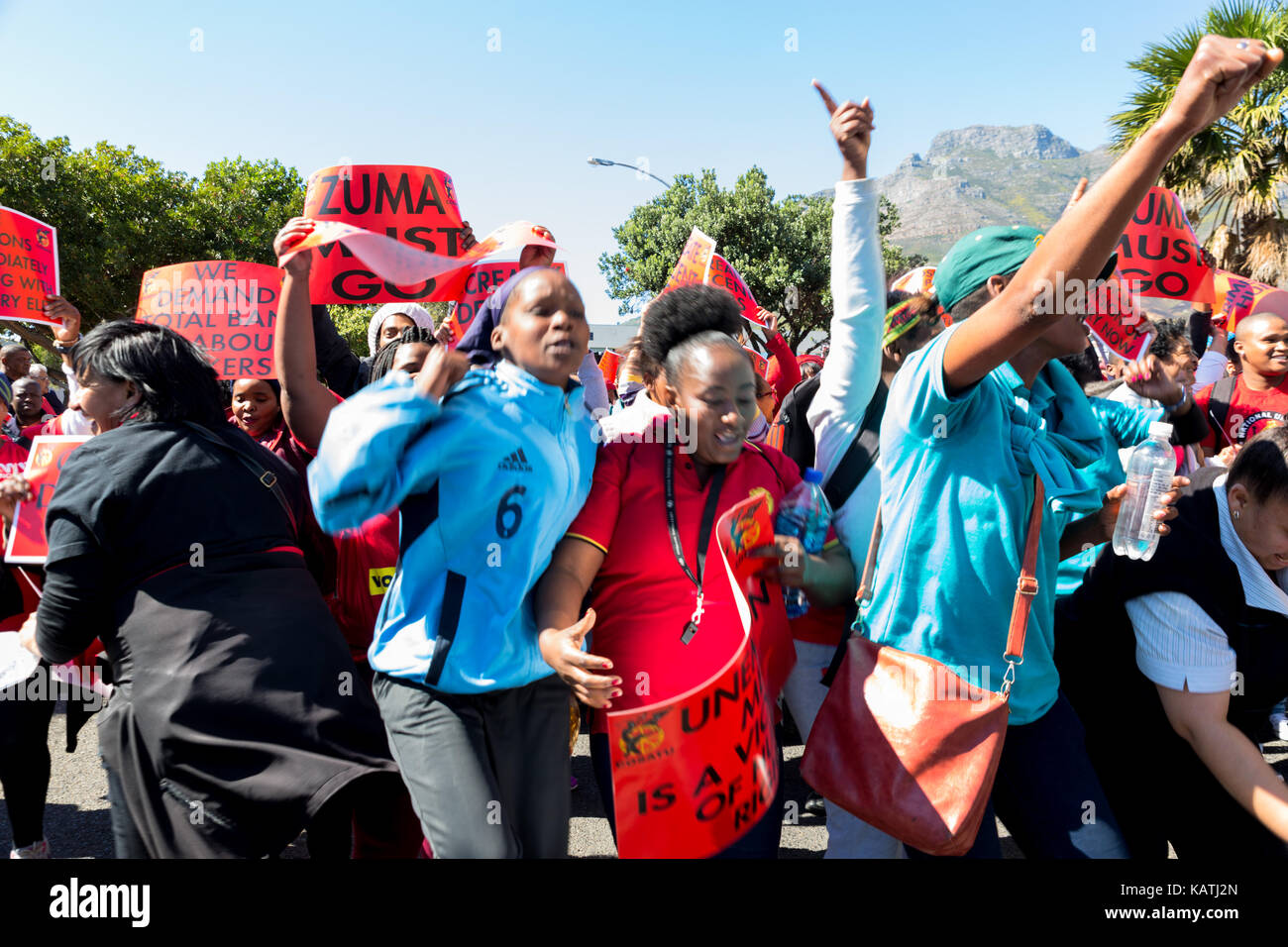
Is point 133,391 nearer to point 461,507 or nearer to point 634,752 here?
point 461,507

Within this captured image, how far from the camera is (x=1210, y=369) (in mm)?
6078

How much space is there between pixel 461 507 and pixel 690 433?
0.59 metres

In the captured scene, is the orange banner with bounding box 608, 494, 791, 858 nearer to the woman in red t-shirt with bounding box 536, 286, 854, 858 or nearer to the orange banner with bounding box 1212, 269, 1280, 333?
the woman in red t-shirt with bounding box 536, 286, 854, 858

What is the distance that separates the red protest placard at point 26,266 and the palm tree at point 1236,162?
11.7m

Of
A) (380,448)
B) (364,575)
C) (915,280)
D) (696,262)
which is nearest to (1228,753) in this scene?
(380,448)

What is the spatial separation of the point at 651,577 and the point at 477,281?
1867 mm

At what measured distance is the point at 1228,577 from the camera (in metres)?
2.31

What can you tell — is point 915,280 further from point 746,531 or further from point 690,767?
point 690,767

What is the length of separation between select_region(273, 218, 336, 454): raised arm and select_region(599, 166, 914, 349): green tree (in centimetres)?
2331

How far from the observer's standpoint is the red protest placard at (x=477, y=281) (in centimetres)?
323

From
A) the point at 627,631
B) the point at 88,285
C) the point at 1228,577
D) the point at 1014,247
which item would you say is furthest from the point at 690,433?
the point at 88,285

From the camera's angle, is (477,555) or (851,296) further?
(851,296)

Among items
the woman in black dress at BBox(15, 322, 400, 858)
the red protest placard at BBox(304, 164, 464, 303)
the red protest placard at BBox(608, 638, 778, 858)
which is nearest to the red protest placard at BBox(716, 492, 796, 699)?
the red protest placard at BBox(608, 638, 778, 858)

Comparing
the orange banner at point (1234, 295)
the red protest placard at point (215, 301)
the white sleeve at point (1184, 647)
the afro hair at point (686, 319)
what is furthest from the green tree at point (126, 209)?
the white sleeve at point (1184, 647)
